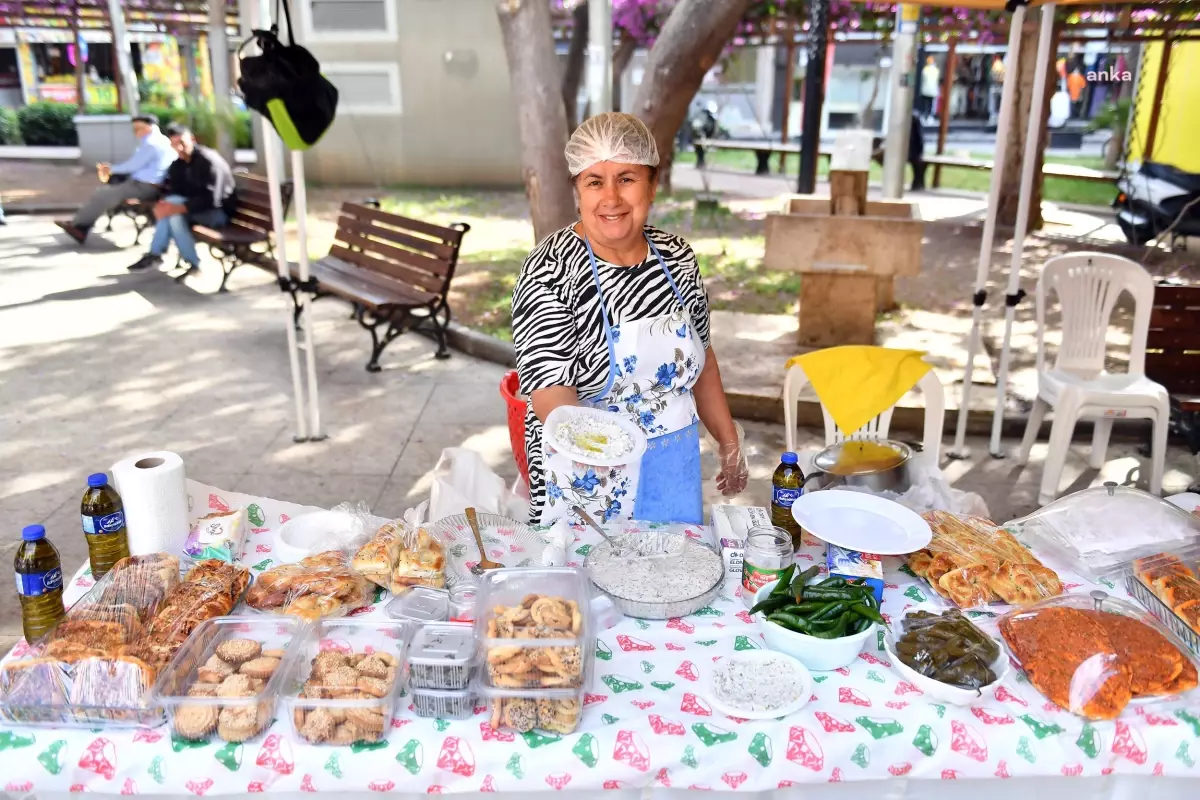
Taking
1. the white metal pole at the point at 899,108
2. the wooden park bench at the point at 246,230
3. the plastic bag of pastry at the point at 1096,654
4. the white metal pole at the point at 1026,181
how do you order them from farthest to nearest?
the white metal pole at the point at 899,108 → the wooden park bench at the point at 246,230 → the white metal pole at the point at 1026,181 → the plastic bag of pastry at the point at 1096,654

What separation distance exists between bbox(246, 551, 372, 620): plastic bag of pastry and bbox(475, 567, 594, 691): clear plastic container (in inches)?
14.0

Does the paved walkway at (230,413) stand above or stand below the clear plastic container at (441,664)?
below

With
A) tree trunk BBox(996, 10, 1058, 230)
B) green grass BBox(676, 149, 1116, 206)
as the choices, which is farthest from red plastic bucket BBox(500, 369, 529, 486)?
green grass BBox(676, 149, 1116, 206)

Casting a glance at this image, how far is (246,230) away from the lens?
9.30 metres

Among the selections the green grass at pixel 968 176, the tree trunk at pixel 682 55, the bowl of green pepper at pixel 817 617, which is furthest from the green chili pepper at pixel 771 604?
the green grass at pixel 968 176

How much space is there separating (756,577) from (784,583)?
0.08 metres

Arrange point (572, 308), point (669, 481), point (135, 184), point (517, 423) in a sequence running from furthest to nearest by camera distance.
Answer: point (135, 184) < point (517, 423) < point (669, 481) < point (572, 308)

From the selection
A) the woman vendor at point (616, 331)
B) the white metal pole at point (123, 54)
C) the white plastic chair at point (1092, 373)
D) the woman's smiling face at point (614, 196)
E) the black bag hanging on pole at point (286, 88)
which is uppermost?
the white metal pole at point (123, 54)

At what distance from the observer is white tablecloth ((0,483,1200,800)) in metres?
1.70

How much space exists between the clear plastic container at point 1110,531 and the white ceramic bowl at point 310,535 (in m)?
1.90

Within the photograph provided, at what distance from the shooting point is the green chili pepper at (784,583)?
209cm

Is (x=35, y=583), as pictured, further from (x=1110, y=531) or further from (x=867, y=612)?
(x=1110, y=531)

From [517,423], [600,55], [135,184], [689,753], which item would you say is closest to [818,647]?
[689,753]

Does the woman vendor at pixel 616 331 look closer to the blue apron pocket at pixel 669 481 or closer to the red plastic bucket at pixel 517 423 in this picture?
the blue apron pocket at pixel 669 481
